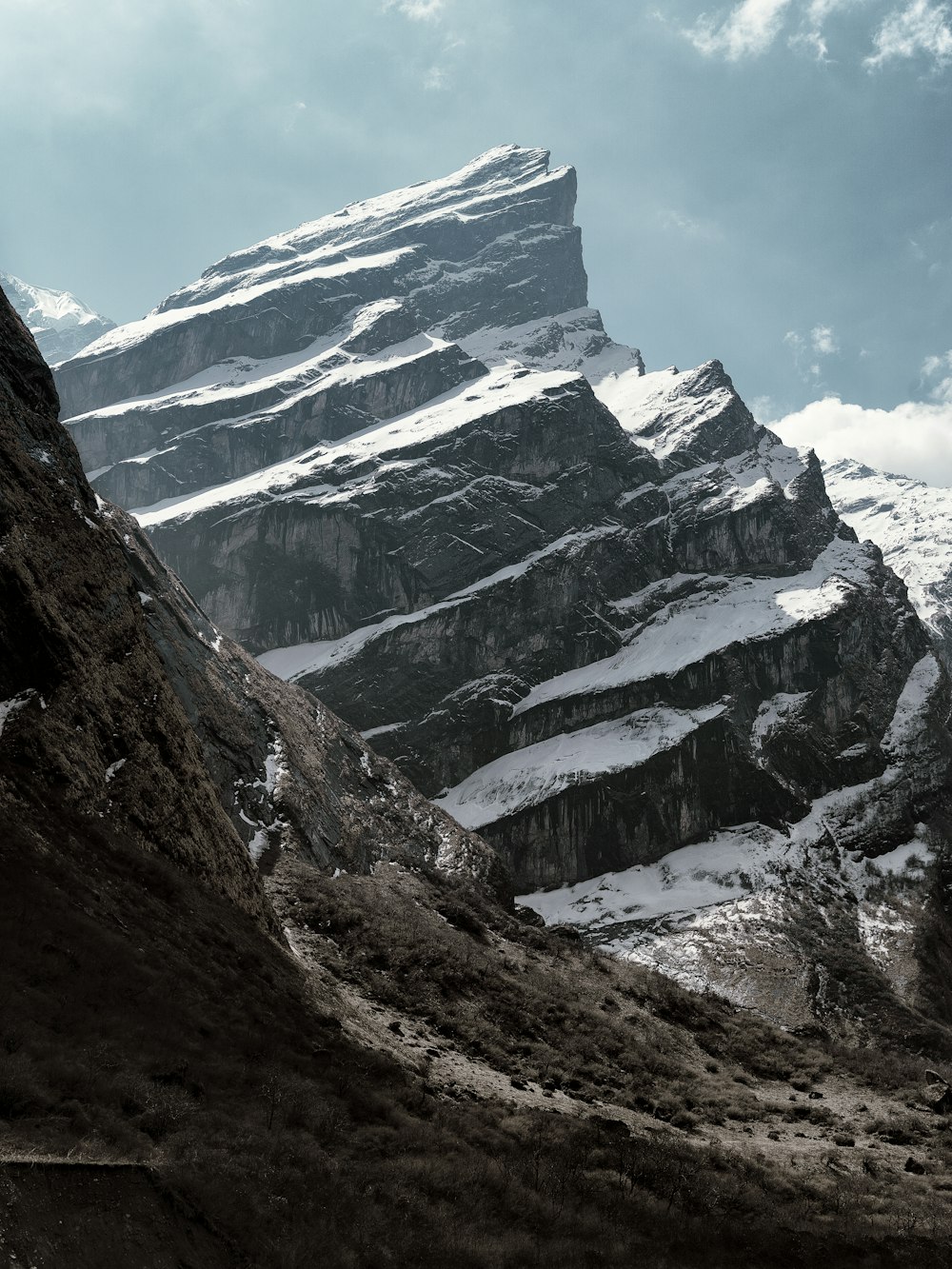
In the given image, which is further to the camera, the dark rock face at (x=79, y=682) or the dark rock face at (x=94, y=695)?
the dark rock face at (x=94, y=695)

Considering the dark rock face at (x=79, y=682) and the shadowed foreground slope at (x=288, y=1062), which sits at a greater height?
the dark rock face at (x=79, y=682)

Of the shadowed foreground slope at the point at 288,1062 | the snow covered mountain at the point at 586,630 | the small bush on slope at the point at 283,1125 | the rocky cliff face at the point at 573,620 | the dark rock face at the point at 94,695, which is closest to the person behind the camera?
the small bush on slope at the point at 283,1125

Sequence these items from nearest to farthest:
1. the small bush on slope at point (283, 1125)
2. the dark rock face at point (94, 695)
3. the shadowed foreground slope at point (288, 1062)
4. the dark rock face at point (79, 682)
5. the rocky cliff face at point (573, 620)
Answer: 1. the small bush on slope at point (283, 1125)
2. the shadowed foreground slope at point (288, 1062)
3. the dark rock face at point (79, 682)
4. the dark rock face at point (94, 695)
5. the rocky cliff face at point (573, 620)

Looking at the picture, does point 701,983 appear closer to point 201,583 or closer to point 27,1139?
point 27,1139

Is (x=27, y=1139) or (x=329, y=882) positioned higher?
(x=27, y=1139)

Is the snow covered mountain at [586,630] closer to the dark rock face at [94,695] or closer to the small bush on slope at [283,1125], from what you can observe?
the dark rock face at [94,695]

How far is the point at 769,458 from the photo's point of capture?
19938 centimetres

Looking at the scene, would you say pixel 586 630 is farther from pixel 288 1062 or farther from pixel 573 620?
pixel 288 1062

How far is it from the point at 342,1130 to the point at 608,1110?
1475 cm

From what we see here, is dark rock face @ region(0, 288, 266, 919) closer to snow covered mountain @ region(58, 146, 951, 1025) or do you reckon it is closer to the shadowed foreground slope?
the shadowed foreground slope

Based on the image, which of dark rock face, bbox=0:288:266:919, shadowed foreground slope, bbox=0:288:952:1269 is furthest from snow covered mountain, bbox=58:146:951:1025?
Answer: dark rock face, bbox=0:288:266:919

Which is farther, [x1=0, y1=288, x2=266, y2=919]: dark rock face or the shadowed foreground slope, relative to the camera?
[x1=0, y1=288, x2=266, y2=919]: dark rock face

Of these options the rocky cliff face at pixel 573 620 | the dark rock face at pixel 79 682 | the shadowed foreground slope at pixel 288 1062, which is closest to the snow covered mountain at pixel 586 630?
the rocky cliff face at pixel 573 620

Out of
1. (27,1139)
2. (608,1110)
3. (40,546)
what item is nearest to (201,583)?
(40,546)
